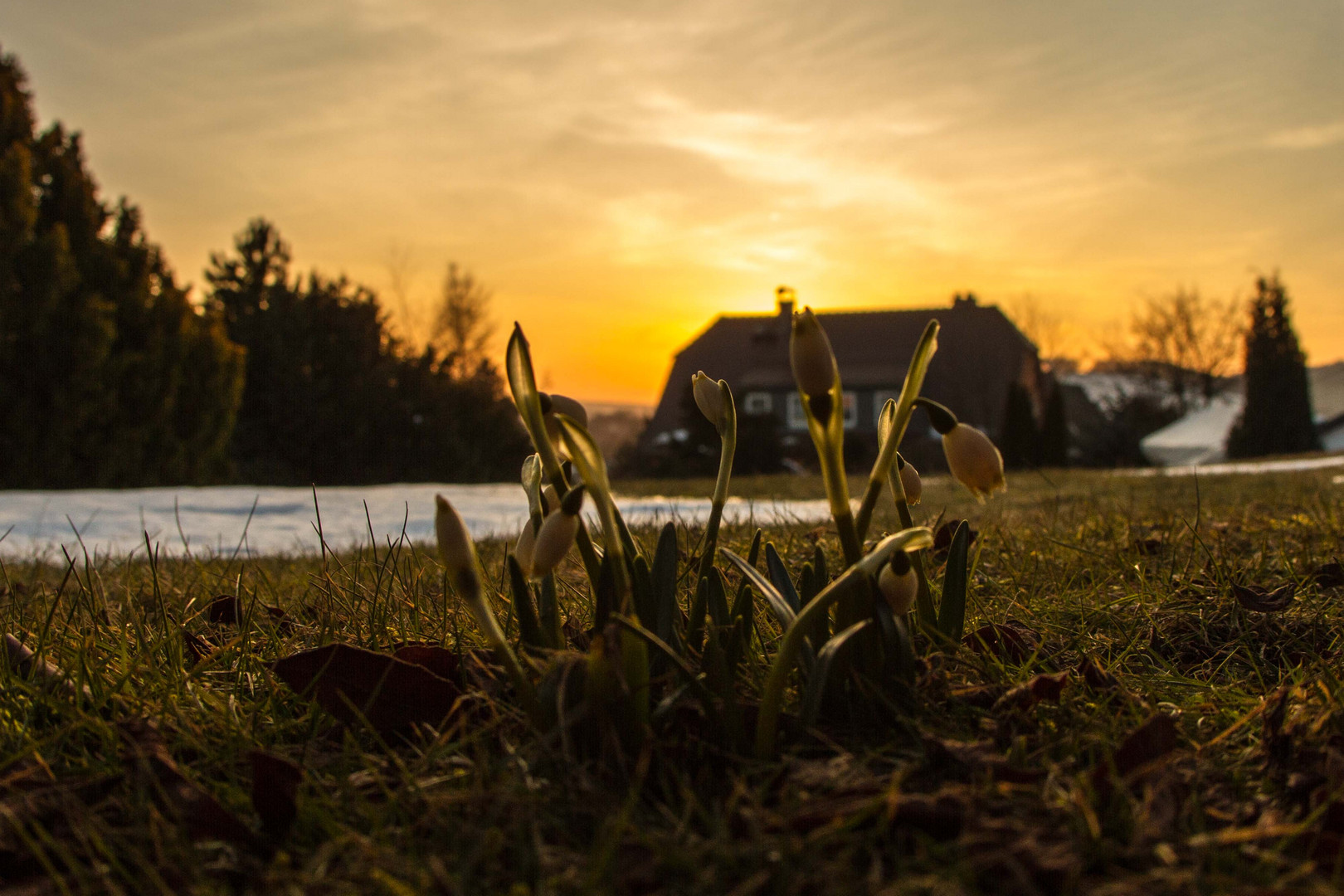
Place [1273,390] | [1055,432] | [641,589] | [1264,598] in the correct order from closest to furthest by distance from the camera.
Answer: [641,589] → [1264,598] → [1055,432] → [1273,390]

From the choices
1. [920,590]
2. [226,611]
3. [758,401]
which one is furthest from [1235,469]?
[758,401]

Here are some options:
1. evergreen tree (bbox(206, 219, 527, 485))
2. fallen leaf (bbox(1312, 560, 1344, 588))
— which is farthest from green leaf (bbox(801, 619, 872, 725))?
evergreen tree (bbox(206, 219, 527, 485))

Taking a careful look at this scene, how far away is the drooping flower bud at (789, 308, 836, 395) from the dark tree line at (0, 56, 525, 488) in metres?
12.5

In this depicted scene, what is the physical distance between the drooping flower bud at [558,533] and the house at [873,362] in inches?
1121

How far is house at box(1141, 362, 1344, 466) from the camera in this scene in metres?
32.3

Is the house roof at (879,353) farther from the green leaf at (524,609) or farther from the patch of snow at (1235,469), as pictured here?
the green leaf at (524,609)

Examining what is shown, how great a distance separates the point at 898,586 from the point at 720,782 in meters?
0.34

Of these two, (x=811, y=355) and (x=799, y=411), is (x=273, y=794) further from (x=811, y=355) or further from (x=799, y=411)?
(x=799, y=411)

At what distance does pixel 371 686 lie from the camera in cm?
137

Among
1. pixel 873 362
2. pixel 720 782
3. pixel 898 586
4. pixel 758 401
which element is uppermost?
pixel 873 362

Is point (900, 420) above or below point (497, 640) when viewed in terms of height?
above

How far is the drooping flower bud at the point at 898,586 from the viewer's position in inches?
48.7

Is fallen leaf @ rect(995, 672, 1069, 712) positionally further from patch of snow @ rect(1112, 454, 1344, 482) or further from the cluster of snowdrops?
patch of snow @ rect(1112, 454, 1344, 482)

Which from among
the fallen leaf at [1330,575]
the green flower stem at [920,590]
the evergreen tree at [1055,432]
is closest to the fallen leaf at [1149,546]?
the fallen leaf at [1330,575]
